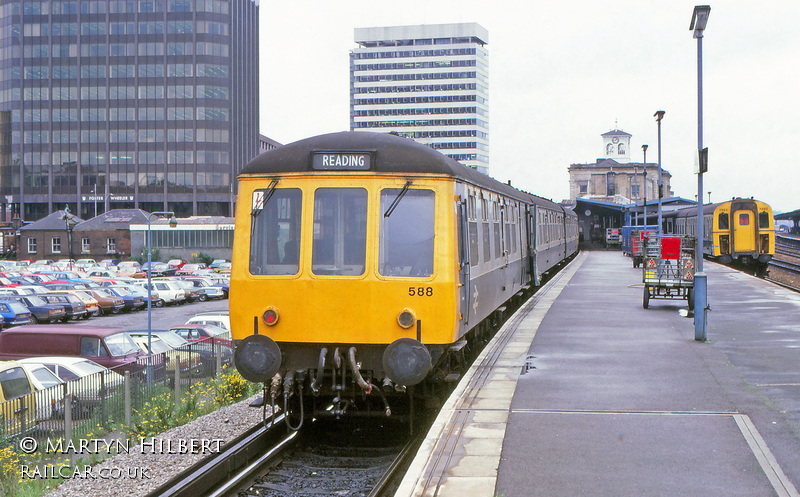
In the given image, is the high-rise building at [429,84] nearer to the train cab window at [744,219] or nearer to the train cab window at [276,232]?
the train cab window at [744,219]

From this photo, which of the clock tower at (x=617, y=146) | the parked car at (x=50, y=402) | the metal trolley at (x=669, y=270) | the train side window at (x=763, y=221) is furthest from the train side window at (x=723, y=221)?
the clock tower at (x=617, y=146)

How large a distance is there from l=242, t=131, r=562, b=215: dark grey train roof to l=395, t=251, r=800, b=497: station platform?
2731mm

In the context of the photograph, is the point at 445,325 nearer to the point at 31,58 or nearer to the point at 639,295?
the point at 639,295

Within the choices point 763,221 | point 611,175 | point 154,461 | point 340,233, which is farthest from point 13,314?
point 611,175

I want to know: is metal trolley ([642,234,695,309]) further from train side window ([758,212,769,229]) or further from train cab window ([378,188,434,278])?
train side window ([758,212,769,229])

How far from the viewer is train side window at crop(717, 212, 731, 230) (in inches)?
1682

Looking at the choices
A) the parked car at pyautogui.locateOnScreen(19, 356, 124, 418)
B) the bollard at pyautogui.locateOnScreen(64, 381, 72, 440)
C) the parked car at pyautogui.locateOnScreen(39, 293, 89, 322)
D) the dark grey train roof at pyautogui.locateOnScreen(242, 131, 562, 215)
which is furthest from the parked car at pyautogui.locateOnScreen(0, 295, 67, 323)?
the dark grey train roof at pyautogui.locateOnScreen(242, 131, 562, 215)

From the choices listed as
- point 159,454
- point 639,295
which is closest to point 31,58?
point 639,295

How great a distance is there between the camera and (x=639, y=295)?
2478cm

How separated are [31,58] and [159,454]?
107 meters

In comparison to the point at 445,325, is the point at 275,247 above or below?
above

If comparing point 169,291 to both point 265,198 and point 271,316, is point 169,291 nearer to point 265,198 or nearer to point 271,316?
point 265,198

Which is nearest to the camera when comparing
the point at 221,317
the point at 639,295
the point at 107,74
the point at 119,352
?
the point at 119,352

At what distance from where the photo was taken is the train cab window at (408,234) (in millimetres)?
9047
